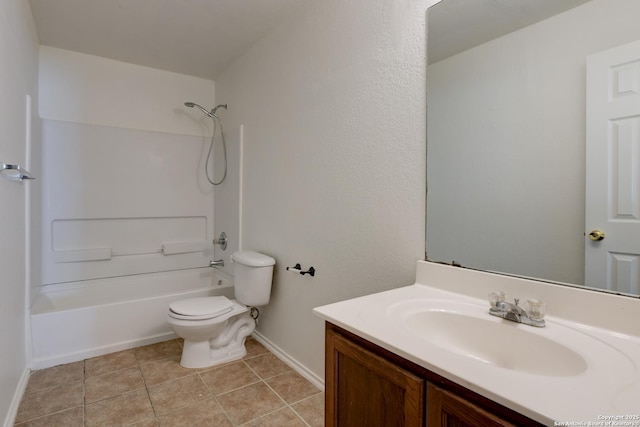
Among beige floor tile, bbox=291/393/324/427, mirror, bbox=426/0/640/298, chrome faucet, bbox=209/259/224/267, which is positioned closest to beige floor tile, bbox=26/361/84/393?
chrome faucet, bbox=209/259/224/267

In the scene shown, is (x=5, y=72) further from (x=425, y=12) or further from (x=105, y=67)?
(x=425, y=12)

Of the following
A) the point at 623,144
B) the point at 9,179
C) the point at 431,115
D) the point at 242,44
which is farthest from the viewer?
the point at 242,44

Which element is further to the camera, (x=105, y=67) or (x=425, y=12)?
(x=105, y=67)

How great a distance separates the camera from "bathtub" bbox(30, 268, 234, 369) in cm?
219

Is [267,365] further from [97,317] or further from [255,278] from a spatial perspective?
[97,317]

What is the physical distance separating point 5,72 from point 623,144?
7.88 ft

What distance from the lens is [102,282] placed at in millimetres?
2842

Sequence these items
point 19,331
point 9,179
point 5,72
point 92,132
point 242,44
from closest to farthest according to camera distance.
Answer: point 5,72, point 9,179, point 19,331, point 242,44, point 92,132

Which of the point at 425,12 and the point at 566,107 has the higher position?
the point at 425,12

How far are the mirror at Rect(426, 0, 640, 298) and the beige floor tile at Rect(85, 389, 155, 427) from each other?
1.69 meters

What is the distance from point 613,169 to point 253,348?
7.78 ft

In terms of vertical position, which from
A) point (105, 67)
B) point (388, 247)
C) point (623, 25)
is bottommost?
point (388, 247)

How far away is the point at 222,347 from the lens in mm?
2283

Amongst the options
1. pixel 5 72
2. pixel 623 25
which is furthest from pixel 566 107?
pixel 5 72
